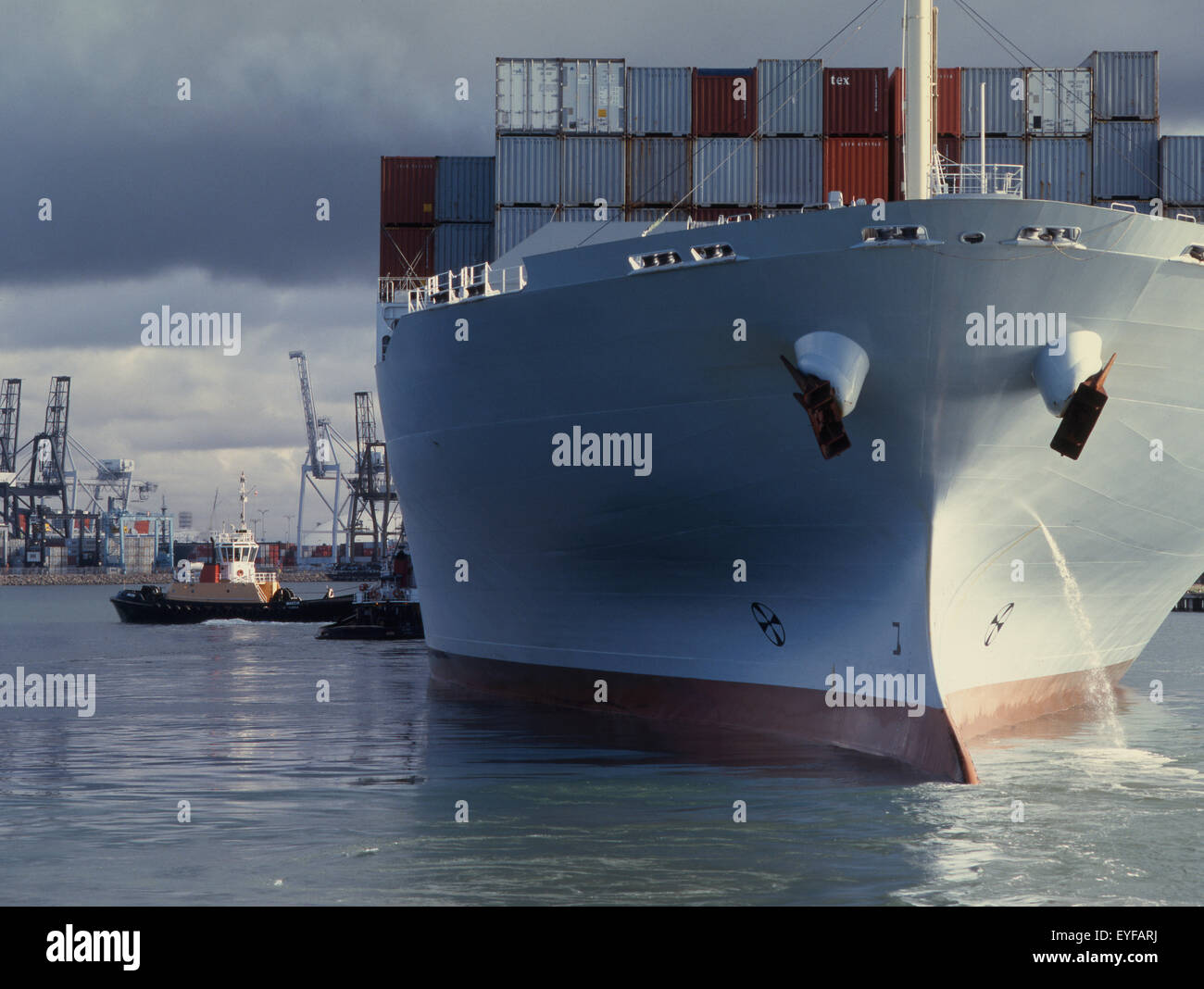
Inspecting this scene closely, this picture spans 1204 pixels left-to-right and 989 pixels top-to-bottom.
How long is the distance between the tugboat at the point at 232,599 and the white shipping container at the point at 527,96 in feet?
134

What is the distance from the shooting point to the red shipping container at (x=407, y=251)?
98.2 ft

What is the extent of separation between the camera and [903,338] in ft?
50.3

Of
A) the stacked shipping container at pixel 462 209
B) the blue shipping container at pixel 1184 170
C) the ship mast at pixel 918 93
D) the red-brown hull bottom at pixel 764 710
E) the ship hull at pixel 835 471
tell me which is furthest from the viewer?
the stacked shipping container at pixel 462 209

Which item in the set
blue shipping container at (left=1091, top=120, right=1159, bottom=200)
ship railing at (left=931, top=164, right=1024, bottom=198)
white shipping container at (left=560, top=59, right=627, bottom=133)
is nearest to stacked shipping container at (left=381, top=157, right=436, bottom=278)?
white shipping container at (left=560, top=59, right=627, bottom=133)

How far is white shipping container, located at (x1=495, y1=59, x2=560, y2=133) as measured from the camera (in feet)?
86.6

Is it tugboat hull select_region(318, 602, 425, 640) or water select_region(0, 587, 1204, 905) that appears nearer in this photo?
water select_region(0, 587, 1204, 905)

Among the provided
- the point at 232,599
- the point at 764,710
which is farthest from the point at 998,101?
the point at 232,599

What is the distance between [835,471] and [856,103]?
1199 cm

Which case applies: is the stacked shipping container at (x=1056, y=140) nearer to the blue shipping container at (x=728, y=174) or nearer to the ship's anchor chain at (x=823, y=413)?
the blue shipping container at (x=728, y=174)

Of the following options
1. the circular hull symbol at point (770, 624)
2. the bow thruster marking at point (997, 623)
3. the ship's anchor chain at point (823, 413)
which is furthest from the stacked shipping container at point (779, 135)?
the ship's anchor chain at point (823, 413)

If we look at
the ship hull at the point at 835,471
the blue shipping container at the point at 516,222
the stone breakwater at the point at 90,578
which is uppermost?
the blue shipping container at the point at 516,222

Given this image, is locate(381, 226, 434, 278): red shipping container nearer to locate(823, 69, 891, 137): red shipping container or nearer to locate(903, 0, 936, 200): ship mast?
locate(823, 69, 891, 137): red shipping container

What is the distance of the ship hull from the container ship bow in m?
0.04
